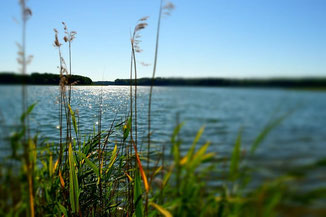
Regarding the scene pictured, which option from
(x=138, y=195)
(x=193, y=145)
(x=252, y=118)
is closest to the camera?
(x=252, y=118)

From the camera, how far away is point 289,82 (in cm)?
102

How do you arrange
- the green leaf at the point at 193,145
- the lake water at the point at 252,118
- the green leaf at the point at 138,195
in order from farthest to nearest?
the green leaf at the point at 138,195, the green leaf at the point at 193,145, the lake water at the point at 252,118

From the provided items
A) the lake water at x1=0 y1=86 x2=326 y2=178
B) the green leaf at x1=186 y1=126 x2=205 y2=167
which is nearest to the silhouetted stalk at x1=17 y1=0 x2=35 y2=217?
the lake water at x1=0 y1=86 x2=326 y2=178

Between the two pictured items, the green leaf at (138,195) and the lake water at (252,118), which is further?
the green leaf at (138,195)

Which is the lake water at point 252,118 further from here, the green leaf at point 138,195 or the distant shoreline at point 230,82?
the green leaf at point 138,195

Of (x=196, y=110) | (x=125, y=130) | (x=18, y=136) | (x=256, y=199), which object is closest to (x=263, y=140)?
(x=256, y=199)

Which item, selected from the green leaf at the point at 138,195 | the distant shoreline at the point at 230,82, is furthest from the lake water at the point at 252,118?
the green leaf at the point at 138,195

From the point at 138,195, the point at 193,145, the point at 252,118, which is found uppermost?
the point at 252,118

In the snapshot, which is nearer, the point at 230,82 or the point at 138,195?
the point at 230,82

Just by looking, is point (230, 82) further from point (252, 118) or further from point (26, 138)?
point (26, 138)

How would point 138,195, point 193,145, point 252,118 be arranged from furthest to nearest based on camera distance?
point 138,195, point 193,145, point 252,118

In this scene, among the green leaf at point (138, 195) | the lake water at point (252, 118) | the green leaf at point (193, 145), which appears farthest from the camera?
the green leaf at point (138, 195)

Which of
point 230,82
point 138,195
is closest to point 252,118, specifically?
point 230,82

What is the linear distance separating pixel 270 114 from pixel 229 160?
0.86 ft
